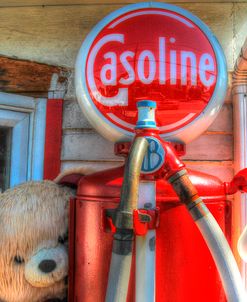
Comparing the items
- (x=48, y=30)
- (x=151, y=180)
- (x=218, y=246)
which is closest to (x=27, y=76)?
(x=48, y=30)

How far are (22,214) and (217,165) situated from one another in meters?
0.64

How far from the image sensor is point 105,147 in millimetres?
1162

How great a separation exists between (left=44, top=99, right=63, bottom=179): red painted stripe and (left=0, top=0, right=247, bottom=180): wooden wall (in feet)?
0.07

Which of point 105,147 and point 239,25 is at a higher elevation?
point 239,25

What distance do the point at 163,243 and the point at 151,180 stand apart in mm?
119

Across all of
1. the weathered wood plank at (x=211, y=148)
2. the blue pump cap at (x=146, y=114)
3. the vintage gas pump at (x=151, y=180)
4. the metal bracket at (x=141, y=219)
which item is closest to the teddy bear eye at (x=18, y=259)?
the vintage gas pump at (x=151, y=180)

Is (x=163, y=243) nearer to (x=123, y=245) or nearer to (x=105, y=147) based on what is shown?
(x=123, y=245)

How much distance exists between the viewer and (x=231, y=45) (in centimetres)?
116

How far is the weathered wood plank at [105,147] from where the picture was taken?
113 cm

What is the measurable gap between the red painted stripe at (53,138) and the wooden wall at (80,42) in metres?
0.02

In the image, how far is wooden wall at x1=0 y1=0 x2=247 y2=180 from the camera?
1135mm

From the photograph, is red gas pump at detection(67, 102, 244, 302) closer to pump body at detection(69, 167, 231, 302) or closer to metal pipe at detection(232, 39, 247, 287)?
pump body at detection(69, 167, 231, 302)

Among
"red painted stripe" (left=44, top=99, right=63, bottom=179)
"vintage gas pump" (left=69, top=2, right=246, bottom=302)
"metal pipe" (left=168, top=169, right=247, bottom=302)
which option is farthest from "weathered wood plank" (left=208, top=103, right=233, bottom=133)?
"metal pipe" (left=168, top=169, right=247, bottom=302)

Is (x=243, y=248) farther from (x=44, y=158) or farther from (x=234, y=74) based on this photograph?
(x=44, y=158)
